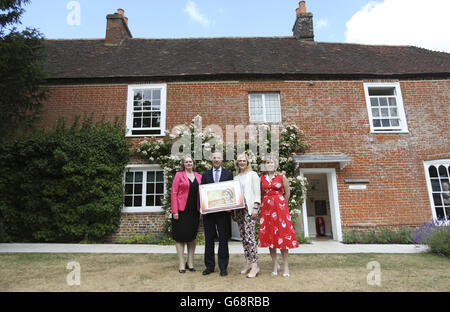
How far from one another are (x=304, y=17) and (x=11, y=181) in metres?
14.7

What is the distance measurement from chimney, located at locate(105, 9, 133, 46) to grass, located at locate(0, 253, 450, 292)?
1081 cm

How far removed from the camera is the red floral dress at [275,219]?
4.28 metres

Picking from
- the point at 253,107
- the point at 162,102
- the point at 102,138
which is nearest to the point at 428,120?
the point at 253,107

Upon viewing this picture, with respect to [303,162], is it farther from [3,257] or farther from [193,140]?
[3,257]

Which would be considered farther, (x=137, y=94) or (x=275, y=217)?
(x=137, y=94)

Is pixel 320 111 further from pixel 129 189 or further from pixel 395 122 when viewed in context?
pixel 129 189

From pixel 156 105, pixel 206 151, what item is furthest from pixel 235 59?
pixel 206 151

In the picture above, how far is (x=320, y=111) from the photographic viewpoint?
401 inches

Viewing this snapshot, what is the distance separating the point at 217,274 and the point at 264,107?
23.9ft

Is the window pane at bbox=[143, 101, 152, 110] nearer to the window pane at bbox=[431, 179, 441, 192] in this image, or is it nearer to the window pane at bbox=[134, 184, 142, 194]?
the window pane at bbox=[134, 184, 142, 194]

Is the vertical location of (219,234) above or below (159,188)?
below

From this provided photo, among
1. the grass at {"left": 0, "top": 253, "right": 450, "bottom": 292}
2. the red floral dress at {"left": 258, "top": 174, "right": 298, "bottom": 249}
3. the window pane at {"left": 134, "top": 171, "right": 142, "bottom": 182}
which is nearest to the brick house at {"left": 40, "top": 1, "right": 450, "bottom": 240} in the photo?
the window pane at {"left": 134, "top": 171, "right": 142, "bottom": 182}

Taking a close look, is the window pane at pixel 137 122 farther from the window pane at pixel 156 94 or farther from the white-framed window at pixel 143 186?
the white-framed window at pixel 143 186

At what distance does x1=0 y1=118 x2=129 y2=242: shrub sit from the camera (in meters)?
8.66
